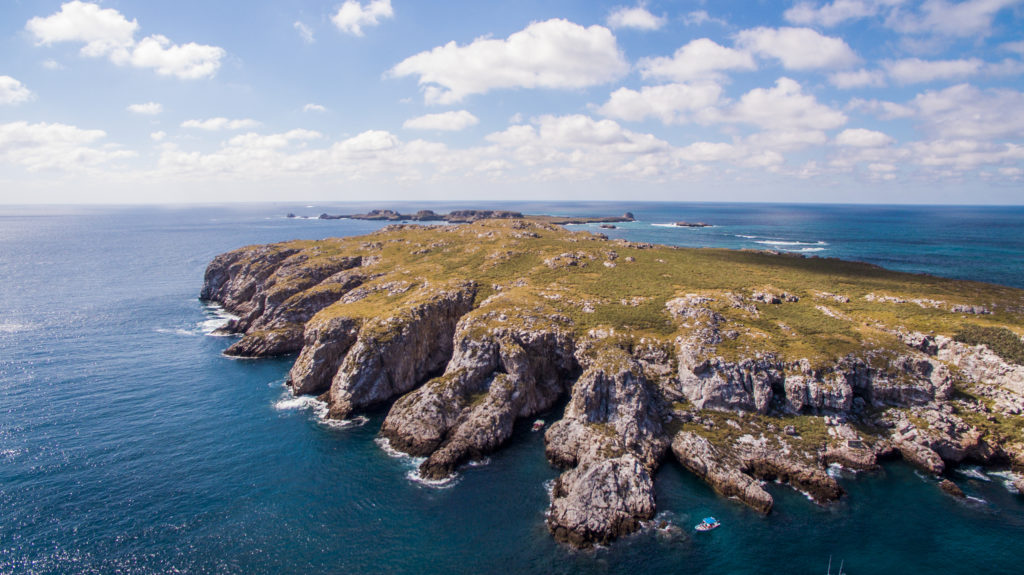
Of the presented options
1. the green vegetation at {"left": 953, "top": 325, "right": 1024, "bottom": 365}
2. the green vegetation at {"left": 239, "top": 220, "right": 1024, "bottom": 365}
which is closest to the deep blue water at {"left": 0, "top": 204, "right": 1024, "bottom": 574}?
the green vegetation at {"left": 953, "top": 325, "right": 1024, "bottom": 365}

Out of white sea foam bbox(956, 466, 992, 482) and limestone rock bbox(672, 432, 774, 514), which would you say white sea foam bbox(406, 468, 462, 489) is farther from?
white sea foam bbox(956, 466, 992, 482)

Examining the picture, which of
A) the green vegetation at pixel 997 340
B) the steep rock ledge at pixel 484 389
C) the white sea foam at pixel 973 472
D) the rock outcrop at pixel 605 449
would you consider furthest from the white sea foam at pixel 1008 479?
the steep rock ledge at pixel 484 389

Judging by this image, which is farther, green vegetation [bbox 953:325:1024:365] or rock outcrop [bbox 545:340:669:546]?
green vegetation [bbox 953:325:1024:365]

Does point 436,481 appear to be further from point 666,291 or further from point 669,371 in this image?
point 666,291

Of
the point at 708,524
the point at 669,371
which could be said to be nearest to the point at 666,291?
the point at 669,371

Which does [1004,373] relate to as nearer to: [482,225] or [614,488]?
[614,488]

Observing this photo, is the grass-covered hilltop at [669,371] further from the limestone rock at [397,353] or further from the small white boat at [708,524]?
the small white boat at [708,524]

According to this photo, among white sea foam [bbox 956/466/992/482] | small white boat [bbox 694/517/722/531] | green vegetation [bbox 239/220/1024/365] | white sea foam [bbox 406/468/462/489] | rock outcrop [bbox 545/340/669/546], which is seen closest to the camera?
small white boat [bbox 694/517/722/531]
